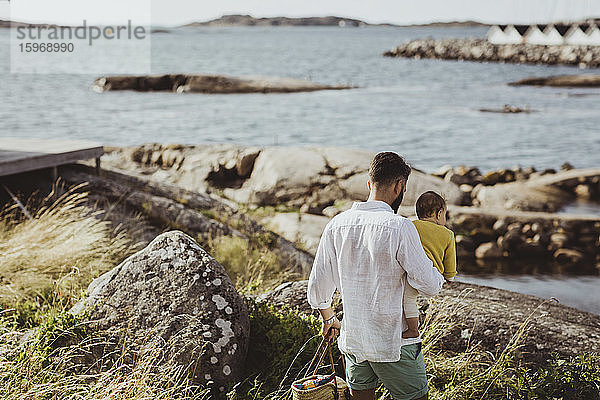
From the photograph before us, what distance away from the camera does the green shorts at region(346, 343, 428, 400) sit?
3.43 m

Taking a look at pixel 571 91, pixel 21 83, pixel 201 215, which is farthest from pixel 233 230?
pixel 571 91

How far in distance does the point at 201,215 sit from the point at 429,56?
229 feet

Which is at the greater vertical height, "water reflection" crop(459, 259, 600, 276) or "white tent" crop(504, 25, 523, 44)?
"white tent" crop(504, 25, 523, 44)

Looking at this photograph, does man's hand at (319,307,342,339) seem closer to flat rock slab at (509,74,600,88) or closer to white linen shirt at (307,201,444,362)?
white linen shirt at (307,201,444,362)

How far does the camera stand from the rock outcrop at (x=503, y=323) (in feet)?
16.7

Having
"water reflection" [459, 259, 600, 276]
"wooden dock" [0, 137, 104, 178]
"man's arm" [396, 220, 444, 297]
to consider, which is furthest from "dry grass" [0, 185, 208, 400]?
"water reflection" [459, 259, 600, 276]

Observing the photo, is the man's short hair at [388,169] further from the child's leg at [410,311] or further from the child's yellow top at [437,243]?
the child's leg at [410,311]

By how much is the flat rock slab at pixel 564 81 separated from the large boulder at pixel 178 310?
40.7m

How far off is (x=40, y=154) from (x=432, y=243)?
6500mm

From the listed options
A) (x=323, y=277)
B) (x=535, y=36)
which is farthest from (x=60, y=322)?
(x=535, y=36)

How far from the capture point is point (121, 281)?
191 inches

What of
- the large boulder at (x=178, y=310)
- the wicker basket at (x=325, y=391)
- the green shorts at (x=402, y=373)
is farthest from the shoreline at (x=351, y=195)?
the green shorts at (x=402, y=373)

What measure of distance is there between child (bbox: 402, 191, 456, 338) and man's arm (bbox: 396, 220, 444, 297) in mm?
174

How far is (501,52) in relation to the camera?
221ft
